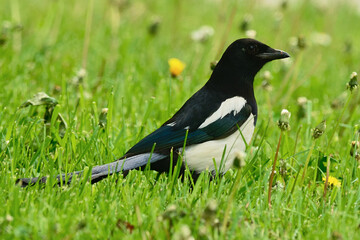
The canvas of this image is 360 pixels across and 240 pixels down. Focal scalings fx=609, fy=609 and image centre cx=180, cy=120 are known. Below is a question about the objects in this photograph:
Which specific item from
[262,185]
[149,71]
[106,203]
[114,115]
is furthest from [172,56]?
[106,203]

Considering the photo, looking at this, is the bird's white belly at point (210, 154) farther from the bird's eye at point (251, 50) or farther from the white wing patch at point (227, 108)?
the bird's eye at point (251, 50)

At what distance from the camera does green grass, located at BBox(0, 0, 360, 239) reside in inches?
95.3

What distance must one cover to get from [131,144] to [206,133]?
666 mm

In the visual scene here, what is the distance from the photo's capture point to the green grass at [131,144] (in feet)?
7.95

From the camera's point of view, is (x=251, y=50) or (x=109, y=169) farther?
(x=251, y=50)

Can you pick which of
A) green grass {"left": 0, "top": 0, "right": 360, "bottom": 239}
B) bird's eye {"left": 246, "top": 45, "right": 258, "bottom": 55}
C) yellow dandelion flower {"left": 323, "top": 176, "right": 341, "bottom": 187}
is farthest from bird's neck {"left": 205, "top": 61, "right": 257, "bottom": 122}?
yellow dandelion flower {"left": 323, "top": 176, "right": 341, "bottom": 187}

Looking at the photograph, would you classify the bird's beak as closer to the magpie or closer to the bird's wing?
the magpie

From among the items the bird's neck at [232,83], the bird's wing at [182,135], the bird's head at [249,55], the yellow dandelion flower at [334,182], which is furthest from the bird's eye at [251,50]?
the yellow dandelion flower at [334,182]

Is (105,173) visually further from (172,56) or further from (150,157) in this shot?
(172,56)

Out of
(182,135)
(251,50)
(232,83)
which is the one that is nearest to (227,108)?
(232,83)

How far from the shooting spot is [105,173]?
9.59ft

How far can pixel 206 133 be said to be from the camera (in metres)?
3.19

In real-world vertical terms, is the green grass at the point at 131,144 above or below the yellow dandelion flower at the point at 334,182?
above

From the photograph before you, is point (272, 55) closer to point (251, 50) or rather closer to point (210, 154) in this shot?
point (251, 50)
